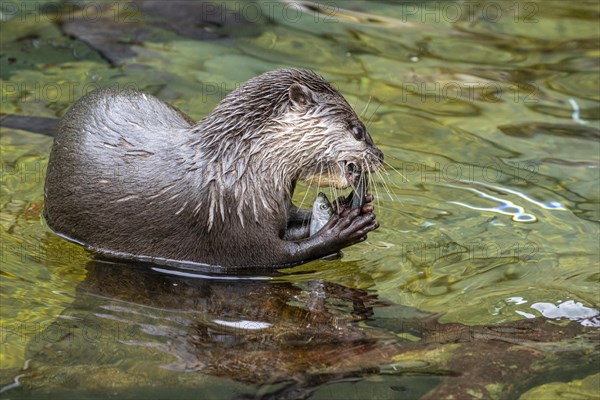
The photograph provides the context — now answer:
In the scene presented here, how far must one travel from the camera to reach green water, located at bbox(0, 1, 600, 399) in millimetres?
3953

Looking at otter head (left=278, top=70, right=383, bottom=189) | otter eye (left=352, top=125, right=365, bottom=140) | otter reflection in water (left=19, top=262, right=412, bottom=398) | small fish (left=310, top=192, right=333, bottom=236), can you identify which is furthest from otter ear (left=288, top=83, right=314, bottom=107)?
otter reflection in water (left=19, top=262, right=412, bottom=398)

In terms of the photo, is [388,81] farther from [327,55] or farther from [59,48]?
[59,48]

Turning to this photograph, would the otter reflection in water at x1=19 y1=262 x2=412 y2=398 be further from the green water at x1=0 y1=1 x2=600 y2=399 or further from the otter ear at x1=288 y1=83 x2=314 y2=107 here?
the otter ear at x1=288 y1=83 x2=314 y2=107

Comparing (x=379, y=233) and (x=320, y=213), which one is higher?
(x=320, y=213)

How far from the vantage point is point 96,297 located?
15.3ft

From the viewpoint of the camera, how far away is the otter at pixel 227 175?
4891 mm

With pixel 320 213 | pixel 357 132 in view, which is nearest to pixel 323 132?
pixel 357 132

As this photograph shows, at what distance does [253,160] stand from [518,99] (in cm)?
→ 283

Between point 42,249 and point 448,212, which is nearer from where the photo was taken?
point 42,249

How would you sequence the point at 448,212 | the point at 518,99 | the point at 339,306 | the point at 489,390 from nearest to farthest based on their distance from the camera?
1. the point at 489,390
2. the point at 339,306
3. the point at 448,212
4. the point at 518,99

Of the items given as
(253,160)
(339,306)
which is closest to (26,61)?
(253,160)

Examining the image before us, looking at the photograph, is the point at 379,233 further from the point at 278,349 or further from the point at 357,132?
the point at 278,349

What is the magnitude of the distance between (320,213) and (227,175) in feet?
1.68

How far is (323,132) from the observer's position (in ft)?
16.2
